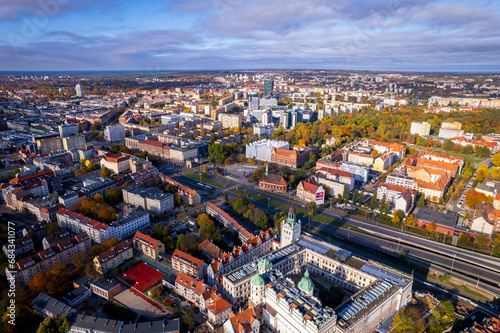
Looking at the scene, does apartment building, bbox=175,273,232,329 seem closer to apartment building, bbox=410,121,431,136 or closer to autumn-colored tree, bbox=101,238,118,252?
autumn-colored tree, bbox=101,238,118,252

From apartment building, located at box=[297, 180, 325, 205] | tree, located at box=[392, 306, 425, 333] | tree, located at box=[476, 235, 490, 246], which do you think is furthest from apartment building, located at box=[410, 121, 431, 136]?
tree, located at box=[392, 306, 425, 333]

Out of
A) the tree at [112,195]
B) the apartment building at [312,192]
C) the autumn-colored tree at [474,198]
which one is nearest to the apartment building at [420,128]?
the autumn-colored tree at [474,198]

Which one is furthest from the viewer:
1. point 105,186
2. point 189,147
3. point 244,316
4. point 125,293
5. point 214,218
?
point 189,147

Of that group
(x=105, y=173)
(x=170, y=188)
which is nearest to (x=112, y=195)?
(x=170, y=188)

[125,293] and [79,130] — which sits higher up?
[79,130]

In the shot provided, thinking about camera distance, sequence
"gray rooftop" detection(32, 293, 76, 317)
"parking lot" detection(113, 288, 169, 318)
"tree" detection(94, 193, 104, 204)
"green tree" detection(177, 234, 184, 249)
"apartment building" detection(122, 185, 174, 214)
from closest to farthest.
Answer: "gray rooftop" detection(32, 293, 76, 317) → "parking lot" detection(113, 288, 169, 318) → "green tree" detection(177, 234, 184, 249) → "tree" detection(94, 193, 104, 204) → "apartment building" detection(122, 185, 174, 214)

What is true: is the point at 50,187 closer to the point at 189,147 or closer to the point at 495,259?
the point at 189,147

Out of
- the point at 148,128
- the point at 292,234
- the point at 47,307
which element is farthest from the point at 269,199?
the point at 148,128
